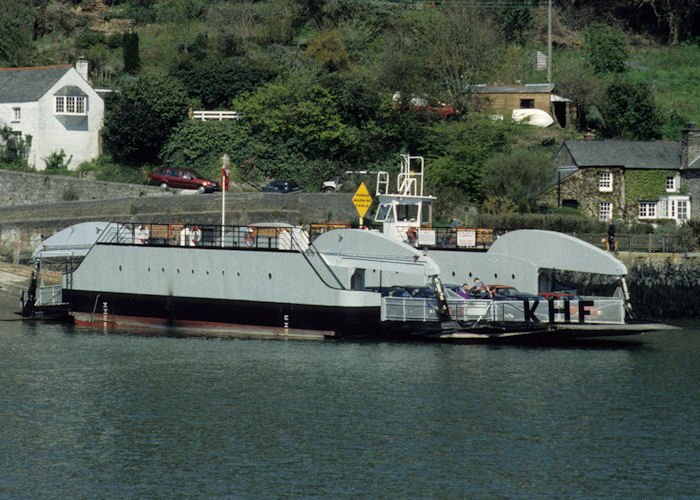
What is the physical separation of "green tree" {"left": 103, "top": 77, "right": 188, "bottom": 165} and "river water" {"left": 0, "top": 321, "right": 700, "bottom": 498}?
115 ft

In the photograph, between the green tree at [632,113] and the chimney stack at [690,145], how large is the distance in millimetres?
11388

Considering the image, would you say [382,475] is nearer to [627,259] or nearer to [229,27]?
[627,259]

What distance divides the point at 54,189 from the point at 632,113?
136 ft

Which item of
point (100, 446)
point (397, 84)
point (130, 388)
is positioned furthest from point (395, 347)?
point (397, 84)

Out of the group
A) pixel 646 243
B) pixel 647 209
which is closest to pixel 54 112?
pixel 647 209

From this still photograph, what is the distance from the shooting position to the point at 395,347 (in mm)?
39156

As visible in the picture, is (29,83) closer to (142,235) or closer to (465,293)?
(142,235)

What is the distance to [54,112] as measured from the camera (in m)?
73.5

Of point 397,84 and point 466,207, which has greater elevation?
point 397,84

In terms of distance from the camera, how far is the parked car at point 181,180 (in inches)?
2635

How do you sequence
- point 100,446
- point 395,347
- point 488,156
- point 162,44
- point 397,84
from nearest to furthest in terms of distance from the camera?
point 100,446 → point 395,347 → point 488,156 → point 397,84 → point 162,44

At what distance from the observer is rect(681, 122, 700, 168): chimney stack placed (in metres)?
65.6

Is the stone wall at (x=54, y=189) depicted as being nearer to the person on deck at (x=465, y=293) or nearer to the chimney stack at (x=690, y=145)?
the person on deck at (x=465, y=293)

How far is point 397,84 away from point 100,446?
53.8 metres
